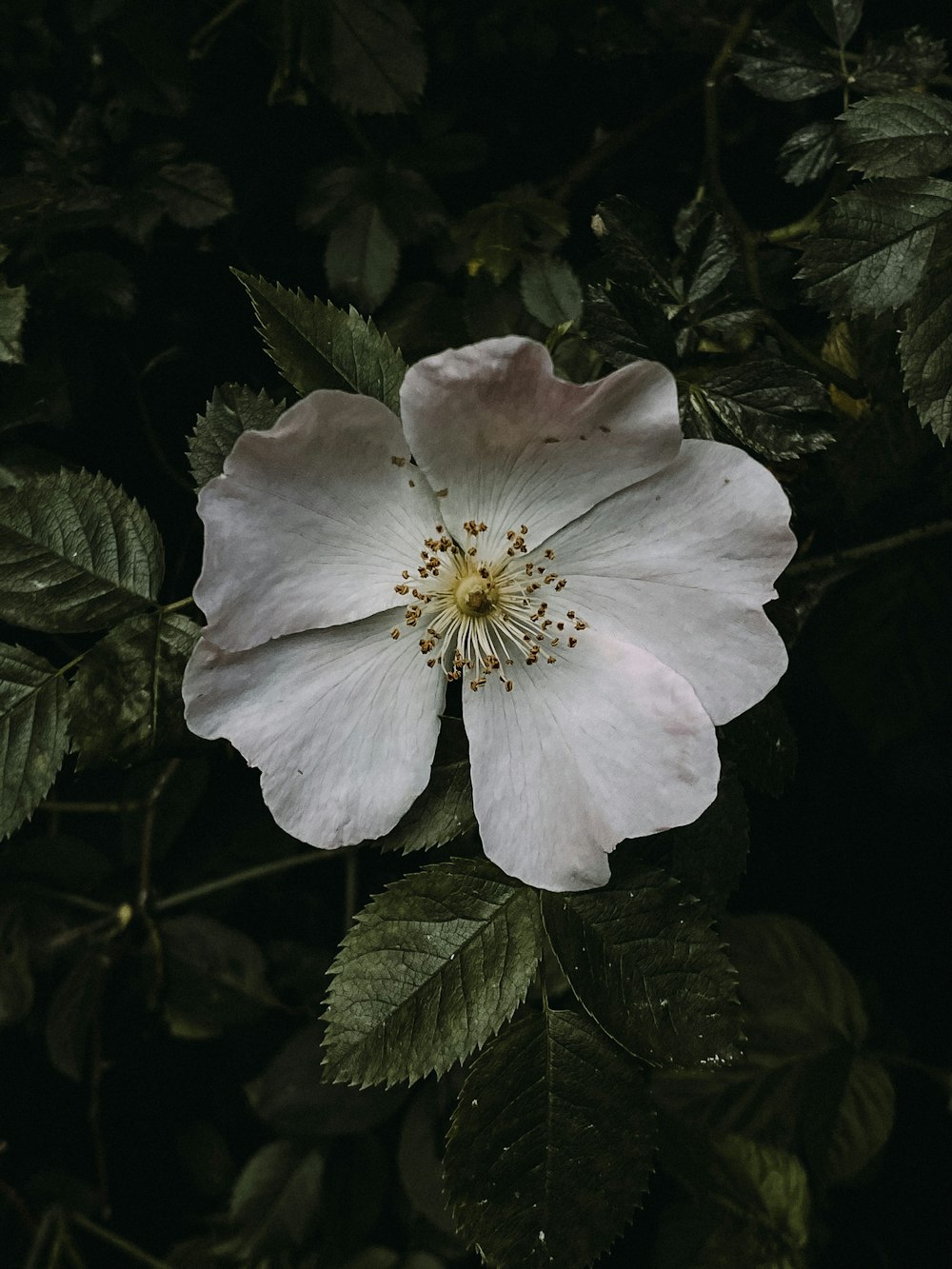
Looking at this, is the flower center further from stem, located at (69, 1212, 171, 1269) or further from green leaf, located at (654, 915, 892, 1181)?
stem, located at (69, 1212, 171, 1269)

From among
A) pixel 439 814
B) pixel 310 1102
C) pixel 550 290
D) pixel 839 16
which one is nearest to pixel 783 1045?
pixel 310 1102

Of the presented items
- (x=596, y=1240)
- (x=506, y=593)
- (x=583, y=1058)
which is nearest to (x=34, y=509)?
(x=506, y=593)

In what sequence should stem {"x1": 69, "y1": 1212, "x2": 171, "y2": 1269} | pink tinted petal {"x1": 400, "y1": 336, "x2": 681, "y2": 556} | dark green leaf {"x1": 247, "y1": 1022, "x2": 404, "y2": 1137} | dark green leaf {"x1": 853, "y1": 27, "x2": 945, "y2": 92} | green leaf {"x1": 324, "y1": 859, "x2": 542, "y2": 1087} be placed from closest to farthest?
1. pink tinted petal {"x1": 400, "y1": 336, "x2": 681, "y2": 556}
2. green leaf {"x1": 324, "y1": 859, "x2": 542, "y2": 1087}
3. dark green leaf {"x1": 853, "y1": 27, "x2": 945, "y2": 92}
4. dark green leaf {"x1": 247, "y1": 1022, "x2": 404, "y2": 1137}
5. stem {"x1": 69, "y1": 1212, "x2": 171, "y2": 1269}

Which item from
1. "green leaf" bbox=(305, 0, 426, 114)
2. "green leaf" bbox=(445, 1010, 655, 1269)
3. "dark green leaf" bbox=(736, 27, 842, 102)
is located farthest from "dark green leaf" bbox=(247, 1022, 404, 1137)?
"dark green leaf" bbox=(736, 27, 842, 102)

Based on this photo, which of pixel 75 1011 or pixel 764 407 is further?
pixel 75 1011

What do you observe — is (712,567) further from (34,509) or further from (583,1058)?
(34,509)

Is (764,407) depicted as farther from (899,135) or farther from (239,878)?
(239,878)

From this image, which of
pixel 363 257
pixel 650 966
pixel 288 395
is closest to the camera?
pixel 650 966
